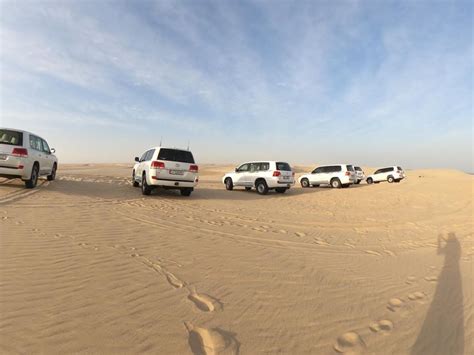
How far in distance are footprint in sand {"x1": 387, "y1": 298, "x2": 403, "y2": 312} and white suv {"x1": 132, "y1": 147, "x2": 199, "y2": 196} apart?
9.10 meters

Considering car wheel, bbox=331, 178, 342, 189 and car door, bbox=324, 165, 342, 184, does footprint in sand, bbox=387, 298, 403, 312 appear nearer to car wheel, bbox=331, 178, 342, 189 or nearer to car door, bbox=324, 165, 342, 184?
car wheel, bbox=331, 178, 342, 189

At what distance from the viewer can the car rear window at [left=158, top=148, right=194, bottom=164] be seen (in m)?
11.6

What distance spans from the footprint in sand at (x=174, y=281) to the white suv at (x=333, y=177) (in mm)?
19354

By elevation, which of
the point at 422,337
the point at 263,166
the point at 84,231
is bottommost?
the point at 422,337

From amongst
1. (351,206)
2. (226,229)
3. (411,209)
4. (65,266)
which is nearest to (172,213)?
(226,229)

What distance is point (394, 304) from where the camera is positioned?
145 inches

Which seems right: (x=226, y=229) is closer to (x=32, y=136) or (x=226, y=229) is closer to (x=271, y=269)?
(x=271, y=269)

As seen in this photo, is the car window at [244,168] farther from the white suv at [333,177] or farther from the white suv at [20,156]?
the white suv at [20,156]

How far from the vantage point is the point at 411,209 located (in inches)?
474

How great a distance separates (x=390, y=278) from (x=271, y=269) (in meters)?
1.83

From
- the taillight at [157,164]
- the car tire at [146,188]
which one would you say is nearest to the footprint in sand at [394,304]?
the taillight at [157,164]

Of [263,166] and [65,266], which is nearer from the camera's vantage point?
[65,266]

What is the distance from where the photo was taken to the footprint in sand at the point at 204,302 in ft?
10.6

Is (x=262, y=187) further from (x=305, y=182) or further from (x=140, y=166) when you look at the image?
(x=305, y=182)
